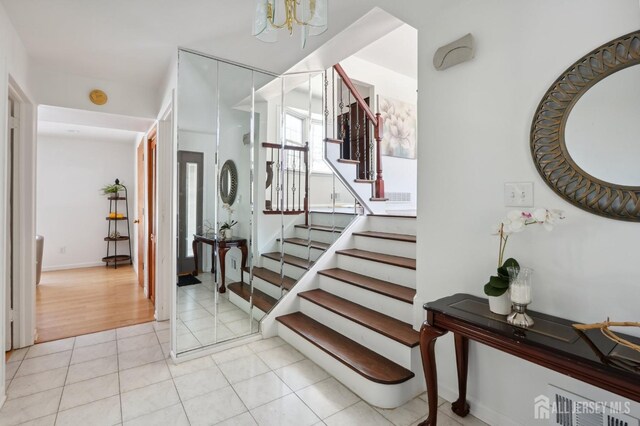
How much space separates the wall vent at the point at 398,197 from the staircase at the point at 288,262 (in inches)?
63.2

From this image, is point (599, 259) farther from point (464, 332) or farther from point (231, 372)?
point (231, 372)

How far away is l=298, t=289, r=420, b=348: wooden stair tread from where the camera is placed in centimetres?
211

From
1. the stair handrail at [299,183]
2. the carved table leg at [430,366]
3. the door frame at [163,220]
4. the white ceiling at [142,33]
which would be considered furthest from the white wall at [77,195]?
the carved table leg at [430,366]

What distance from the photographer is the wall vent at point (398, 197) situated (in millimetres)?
5031

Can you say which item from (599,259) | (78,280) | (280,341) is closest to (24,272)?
(280,341)

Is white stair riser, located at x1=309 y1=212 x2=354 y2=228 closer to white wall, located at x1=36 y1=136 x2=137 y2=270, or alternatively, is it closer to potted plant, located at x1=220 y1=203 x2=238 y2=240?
potted plant, located at x1=220 y1=203 x2=238 y2=240

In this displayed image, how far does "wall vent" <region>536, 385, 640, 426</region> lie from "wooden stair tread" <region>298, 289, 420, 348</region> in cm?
70

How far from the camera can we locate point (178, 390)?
2145 mm

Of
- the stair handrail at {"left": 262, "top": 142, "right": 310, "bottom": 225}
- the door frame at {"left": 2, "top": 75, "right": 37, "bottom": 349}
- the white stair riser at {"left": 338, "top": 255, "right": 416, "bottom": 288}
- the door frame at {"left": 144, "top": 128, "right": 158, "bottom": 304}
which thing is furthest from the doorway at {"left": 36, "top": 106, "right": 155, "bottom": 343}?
the white stair riser at {"left": 338, "top": 255, "right": 416, "bottom": 288}

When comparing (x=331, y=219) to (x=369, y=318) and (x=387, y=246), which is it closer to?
(x=387, y=246)

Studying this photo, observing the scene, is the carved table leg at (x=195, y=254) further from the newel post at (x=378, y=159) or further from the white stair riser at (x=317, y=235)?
the newel post at (x=378, y=159)

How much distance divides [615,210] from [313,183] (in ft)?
13.5

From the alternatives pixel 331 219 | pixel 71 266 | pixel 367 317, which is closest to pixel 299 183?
pixel 331 219

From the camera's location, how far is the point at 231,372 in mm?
2375
